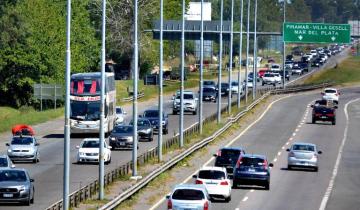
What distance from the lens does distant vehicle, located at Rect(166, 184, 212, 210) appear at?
40.2 metres

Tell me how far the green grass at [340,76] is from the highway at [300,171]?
35320mm

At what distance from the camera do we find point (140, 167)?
185 feet

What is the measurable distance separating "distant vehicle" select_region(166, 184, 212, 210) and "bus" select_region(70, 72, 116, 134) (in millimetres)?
36995

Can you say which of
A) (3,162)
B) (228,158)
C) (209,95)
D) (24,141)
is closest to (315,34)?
(209,95)

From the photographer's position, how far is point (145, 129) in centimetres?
7794

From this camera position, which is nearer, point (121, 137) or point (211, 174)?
point (211, 174)

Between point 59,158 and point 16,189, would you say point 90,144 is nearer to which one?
point 59,158

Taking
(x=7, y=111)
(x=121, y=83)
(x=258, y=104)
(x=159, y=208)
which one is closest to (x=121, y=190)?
(x=159, y=208)

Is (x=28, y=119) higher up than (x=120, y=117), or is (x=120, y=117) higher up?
(x=120, y=117)

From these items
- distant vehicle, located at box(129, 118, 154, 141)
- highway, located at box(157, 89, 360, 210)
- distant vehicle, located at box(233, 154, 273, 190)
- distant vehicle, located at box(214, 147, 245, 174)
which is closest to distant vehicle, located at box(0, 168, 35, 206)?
highway, located at box(157, 89, 360, 210)

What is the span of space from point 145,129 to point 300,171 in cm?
1554

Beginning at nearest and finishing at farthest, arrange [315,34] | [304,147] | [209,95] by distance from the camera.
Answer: [304,147] → [209,95] → [315,34]

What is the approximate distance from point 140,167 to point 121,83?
81229 millimetres

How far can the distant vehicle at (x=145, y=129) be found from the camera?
3054 inches
